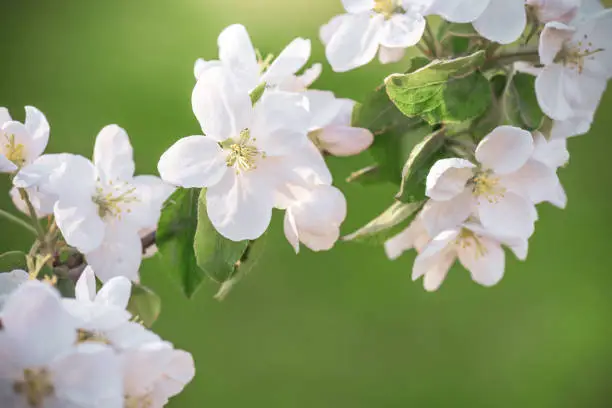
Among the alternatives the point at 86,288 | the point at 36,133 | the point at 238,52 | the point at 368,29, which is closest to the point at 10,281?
the point at 86,288

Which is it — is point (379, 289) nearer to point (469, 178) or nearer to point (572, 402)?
point (572, 402)

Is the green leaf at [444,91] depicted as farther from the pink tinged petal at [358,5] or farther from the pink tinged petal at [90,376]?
the pink tinged petal at [90,376]

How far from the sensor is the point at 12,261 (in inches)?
27.0

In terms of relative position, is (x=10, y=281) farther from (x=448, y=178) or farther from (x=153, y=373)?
(x=448, y=178)

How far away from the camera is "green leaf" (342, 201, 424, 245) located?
0.76 meters

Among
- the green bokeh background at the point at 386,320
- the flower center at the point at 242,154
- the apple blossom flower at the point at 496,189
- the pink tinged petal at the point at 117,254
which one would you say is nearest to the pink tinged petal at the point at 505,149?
the apple blossom flower at the point at 496,189

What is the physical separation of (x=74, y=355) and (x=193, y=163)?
225 millimetres

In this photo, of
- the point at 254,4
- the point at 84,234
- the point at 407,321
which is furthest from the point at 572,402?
the point at 84,234

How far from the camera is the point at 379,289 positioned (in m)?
2.30

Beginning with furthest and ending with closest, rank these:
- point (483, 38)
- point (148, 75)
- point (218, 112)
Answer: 1. point (148, 75)
2. point (483, 38)
3. point (218, 112)

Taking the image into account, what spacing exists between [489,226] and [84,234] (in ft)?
1.25

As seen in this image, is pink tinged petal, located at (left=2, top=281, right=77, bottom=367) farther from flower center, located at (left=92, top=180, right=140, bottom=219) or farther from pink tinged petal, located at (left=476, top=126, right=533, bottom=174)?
pink tinged petal, located at (left=476, top=126, right=533, bottom=174)

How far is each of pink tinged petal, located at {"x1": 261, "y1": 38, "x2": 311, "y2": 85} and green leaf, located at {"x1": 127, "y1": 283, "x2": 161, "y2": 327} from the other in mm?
245

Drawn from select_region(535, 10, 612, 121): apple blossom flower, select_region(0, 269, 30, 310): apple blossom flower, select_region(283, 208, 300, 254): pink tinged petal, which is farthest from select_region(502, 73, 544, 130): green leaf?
select_region(0, 269, 30, 310): apple blossom flower
